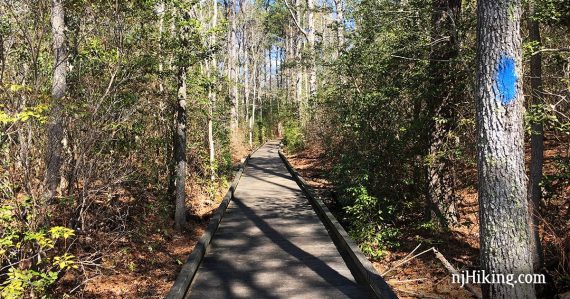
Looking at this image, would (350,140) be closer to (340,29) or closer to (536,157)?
(536,157)

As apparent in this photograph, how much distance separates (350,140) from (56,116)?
693cm

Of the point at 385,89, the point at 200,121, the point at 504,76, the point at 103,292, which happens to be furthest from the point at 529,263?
the point at 200,121

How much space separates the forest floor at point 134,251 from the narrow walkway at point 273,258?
0.77m

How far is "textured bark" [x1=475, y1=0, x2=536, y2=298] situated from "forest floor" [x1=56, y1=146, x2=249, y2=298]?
14.7 ft

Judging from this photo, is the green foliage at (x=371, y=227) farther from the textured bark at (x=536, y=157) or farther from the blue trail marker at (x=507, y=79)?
the blue trail marker at (x=507, y=79)

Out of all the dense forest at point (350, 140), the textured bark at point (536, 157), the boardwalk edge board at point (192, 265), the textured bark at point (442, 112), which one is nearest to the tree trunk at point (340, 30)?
the dense forest at point (350, 140)

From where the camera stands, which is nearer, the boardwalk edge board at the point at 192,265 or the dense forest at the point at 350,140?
the dense forest at the point at 350,140

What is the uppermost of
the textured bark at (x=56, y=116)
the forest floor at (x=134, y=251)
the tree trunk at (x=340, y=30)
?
the tree trunk at (x=340, y=30)

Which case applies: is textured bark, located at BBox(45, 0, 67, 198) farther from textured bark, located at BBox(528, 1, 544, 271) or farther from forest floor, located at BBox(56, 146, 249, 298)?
textured bark, located at BBox(528, 1, 544, 271)

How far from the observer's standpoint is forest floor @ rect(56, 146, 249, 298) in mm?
6129

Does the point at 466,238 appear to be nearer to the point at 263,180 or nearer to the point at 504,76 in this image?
the point at 504,76

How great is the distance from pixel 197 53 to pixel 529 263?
23.3 ft

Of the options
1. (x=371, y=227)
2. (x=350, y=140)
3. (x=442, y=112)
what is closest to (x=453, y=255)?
(x=371, y=227)

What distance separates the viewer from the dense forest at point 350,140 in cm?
394
